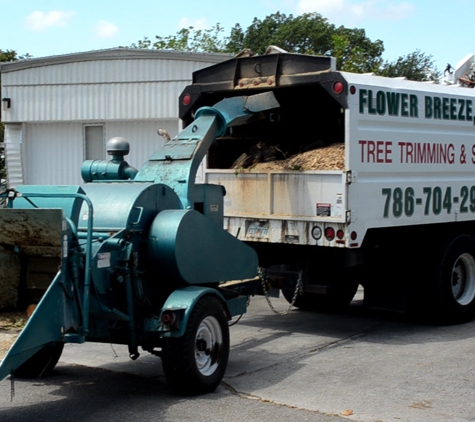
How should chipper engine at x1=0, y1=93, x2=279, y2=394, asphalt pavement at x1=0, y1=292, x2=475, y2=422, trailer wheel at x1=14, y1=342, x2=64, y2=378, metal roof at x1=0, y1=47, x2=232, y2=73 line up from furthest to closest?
metal roof at x1=0, y1=47, x2=232, y2=73
trailer wheel at x1=14, y1=342, x2=64, y2=378
asphalt pavement at x1=0, y1=292, x2=475, y2=422
chipper engine at x1=0, y1=93, x2=279, y2=394

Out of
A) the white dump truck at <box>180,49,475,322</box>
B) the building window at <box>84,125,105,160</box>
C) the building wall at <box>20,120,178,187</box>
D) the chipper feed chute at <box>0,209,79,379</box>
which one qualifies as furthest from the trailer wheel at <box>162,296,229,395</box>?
the building window at <box>84,125,105,160</box>

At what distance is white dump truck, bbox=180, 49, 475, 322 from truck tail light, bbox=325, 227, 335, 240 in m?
0.01

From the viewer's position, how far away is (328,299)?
11.4m

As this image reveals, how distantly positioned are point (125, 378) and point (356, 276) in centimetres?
371

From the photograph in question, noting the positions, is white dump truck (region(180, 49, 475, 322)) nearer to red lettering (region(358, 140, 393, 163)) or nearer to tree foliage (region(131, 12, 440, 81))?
red lettering (region(358, 140, 393, 163))

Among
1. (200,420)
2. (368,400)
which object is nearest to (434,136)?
(368,400)

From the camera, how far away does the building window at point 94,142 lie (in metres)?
17.5

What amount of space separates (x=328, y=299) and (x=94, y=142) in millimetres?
7909

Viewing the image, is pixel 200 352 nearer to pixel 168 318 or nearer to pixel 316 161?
pixel 168 318

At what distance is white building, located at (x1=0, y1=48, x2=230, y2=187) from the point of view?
653 inches

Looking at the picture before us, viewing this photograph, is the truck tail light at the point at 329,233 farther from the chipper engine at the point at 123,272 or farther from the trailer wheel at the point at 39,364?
the trailer wheel at the point at 39,364

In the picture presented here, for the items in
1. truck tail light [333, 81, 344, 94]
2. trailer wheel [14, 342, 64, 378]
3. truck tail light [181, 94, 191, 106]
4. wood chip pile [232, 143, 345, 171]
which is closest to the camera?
trailer wheel [14, 342, 64, 378]

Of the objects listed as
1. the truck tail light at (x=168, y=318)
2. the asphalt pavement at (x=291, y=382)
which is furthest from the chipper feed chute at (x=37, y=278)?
the truck tail light at (x=168, y=318)

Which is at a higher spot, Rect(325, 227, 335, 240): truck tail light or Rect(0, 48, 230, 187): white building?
Rect(0, 48, 230, 187): white building
